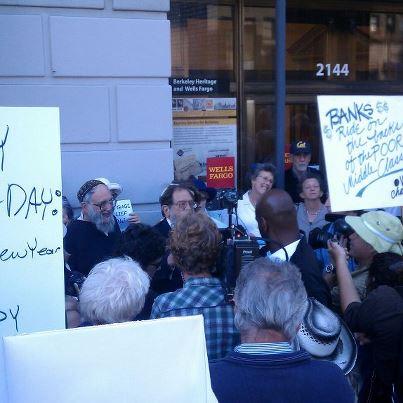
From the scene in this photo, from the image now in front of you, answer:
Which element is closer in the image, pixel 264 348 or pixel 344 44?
pixel 264 348

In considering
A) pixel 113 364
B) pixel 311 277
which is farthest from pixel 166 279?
pixel 113 364

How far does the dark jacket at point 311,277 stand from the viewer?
8.87 feet

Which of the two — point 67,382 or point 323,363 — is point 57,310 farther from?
point 323,363

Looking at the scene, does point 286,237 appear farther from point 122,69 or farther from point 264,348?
point 122,69

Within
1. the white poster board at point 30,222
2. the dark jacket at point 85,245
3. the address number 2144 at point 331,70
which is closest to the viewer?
the white poster board at point 30,222

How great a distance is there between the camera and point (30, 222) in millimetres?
2262

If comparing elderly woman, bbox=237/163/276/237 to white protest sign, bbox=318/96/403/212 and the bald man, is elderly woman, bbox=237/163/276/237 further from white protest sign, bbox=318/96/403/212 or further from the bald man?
the bald man

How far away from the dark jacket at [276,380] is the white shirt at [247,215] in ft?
9.51

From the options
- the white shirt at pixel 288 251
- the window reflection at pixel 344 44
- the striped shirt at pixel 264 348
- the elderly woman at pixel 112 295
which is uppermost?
the window reflection at pixel 344 44

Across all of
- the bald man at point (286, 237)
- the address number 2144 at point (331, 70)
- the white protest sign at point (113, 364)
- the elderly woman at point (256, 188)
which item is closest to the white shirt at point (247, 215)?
the elderly woman at point (256, 188)

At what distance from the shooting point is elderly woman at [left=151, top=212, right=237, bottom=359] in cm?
238

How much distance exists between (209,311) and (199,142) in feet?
14.2

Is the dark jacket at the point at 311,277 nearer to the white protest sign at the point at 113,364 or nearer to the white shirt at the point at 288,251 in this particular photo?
the white shirt at the point at 288,251

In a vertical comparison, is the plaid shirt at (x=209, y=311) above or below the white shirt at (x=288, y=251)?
below
